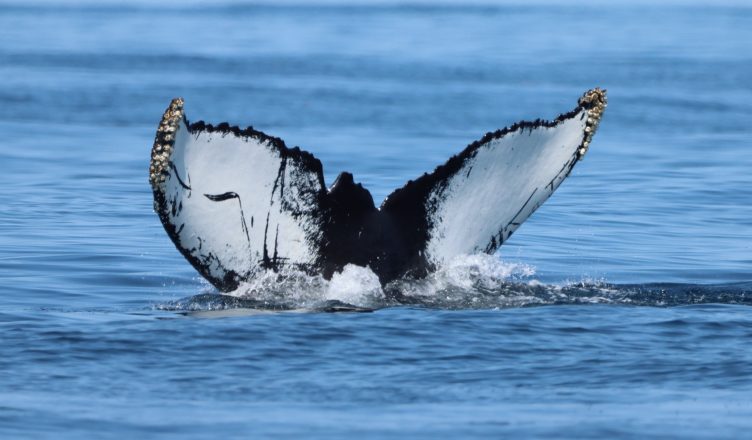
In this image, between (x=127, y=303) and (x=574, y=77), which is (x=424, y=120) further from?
(x=127, y=303)

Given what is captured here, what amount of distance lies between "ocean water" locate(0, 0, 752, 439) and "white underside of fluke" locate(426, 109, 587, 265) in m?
0.22

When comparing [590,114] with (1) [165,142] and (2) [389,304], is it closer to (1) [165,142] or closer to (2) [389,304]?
(2) [389,304]

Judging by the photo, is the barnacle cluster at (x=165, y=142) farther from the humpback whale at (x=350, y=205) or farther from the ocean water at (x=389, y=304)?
the ocean water at (x=389, y=304)

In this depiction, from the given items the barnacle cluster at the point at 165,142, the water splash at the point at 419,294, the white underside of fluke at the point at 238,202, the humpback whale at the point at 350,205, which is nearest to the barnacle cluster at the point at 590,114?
the humpback whale at the point at 350,205

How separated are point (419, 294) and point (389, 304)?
196mm

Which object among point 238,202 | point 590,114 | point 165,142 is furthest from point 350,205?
point 590,114

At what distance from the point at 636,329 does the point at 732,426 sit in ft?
5.86

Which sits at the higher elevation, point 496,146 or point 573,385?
point 496,146

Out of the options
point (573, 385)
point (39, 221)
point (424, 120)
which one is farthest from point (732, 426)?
point (424, 120)

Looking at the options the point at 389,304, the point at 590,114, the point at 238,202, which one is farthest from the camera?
the point at 389,304

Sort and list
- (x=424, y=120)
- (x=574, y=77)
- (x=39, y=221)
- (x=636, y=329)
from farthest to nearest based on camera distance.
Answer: (x=574, y=77) < (x=424, y=120) < (x=39, y=221) < (x=636, y=329)

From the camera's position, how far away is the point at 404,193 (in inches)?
321

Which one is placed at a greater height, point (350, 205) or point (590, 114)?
point (590, 114)

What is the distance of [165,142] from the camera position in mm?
7371
